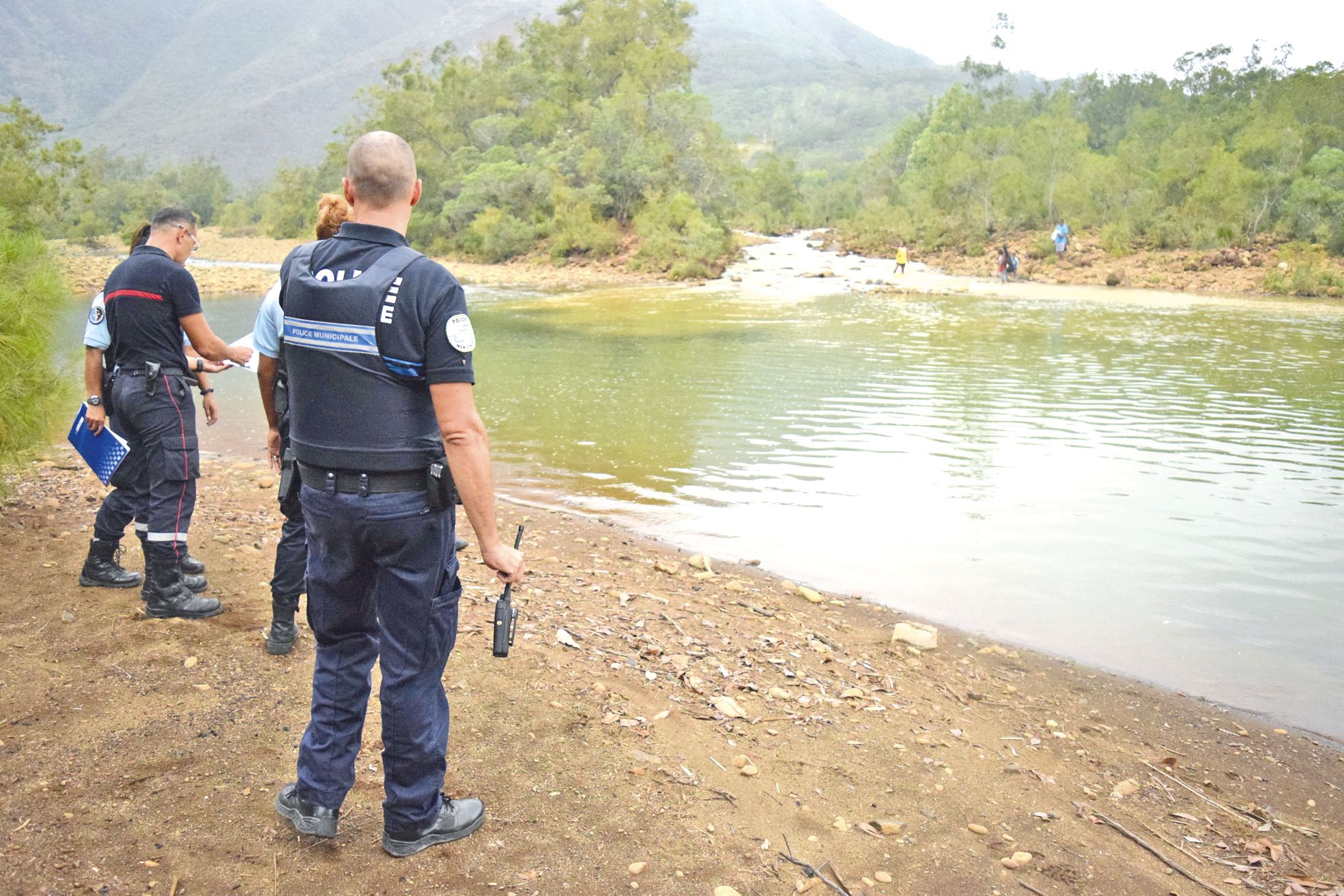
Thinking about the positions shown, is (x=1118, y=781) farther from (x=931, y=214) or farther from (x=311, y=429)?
(x=931, y=214)

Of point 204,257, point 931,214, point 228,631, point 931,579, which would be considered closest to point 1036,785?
point 931,579

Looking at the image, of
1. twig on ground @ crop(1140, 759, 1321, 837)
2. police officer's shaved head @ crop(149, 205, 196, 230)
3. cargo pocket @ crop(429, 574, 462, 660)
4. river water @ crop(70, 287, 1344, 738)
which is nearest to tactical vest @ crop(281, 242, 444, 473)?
cargo pocket @ crop(429, 574, 462, 660)

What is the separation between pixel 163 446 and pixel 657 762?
9.43 feet

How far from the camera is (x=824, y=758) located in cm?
387

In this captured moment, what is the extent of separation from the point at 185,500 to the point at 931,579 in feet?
15.8

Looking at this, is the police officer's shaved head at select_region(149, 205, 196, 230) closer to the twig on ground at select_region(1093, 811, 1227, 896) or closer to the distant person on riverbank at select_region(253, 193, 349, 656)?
the distant person on riverbank at select_region(253, 193, 349, 656)

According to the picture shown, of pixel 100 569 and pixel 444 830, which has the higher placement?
pixel 100 569

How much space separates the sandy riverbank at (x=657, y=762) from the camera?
2980 millimetres

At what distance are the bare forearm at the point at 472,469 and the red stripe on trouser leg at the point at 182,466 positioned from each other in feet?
8.45

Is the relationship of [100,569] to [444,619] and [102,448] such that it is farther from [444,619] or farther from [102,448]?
[444,619]

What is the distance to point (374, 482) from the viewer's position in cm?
275

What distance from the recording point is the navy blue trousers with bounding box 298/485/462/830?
109 inches

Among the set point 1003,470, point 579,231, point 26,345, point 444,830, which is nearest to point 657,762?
point 444,830

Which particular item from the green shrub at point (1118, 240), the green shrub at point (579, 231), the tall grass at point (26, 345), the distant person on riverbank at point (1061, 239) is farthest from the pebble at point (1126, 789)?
the green shrub at point (579, 231)
